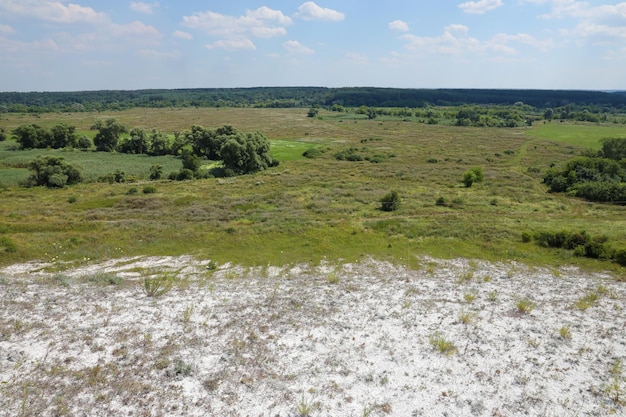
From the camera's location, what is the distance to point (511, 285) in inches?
949

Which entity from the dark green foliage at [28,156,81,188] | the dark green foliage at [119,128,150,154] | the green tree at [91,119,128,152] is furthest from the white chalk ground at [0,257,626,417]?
the green tree at [91,119,128,152]

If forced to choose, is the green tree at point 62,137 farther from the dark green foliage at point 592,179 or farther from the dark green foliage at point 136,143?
the dark green foliage at point 592,179

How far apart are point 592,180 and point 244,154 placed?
61.2 metres

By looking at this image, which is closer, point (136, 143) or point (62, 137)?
point (136, 143)

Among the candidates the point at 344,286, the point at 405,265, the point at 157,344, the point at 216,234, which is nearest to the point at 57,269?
the point at 216,234

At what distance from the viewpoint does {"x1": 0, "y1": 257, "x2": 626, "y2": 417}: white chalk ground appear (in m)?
13.5

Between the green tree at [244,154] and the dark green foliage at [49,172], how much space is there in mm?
27832

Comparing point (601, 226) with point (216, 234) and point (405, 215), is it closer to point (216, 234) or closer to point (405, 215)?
point (405, 215)

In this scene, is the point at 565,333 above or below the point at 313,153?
below

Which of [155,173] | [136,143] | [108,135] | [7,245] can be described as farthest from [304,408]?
[108,135]

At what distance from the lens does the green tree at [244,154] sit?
79625 millimetres

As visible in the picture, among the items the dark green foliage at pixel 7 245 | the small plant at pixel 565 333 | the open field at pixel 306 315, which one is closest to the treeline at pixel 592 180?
the open field at pixel 306 315

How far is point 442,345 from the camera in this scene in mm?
16734

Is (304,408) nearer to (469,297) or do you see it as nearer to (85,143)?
(469,297)
